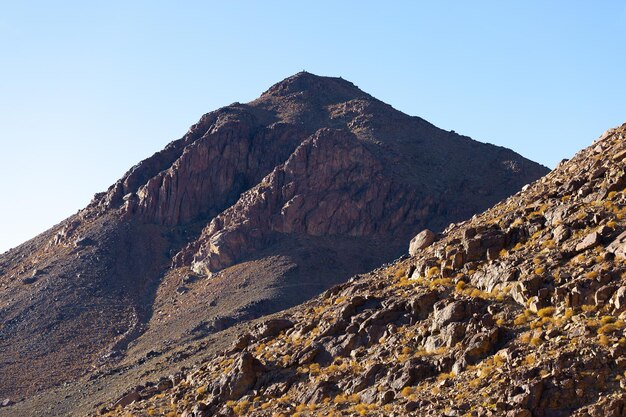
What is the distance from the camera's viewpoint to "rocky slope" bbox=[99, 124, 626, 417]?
38.3 meters

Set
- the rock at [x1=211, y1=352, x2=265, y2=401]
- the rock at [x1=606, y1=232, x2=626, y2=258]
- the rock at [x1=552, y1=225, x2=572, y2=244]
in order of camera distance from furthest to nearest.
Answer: the rock at [x1=211, y1=352, x2=265, y2=401] → the rock at [x1=552, y1=225, x2=572, y2=244] → the rock at [x1=606, y1=232, x2=626, y2=258]

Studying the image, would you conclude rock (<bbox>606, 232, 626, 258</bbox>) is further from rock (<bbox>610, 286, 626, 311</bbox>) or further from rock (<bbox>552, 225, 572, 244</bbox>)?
rock (<bbox>552, 225, 572, 244</bbox>)

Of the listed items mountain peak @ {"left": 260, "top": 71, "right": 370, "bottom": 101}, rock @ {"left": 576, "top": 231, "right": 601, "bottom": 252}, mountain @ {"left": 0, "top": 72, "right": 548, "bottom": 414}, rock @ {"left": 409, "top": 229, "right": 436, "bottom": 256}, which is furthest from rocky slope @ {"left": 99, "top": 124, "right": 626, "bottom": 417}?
mountain peak @ {"left": 260, "top": 71, "right": 370, "bottom": 101}

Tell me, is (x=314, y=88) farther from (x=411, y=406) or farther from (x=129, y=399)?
(x=411, y=406)

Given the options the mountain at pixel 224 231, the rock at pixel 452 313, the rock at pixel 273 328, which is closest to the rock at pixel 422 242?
the rock at pixel 273 328

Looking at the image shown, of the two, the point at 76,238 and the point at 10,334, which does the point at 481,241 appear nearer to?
the point at 10,334

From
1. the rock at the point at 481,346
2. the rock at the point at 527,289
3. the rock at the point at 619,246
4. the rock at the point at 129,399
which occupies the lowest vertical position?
the rock at the point at 481,346

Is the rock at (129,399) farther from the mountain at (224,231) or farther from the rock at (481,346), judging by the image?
the mountain at (224,231)

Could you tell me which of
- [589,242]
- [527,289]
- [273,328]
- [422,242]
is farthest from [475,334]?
[422,242]

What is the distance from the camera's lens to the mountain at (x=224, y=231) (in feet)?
357

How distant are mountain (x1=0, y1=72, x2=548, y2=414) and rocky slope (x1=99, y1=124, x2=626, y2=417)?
39680 mm

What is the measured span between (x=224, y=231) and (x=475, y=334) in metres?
83.0

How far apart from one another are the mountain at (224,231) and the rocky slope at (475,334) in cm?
3968

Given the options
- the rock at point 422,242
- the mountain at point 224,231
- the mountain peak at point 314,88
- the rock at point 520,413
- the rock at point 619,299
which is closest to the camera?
the rock at point 520,413
